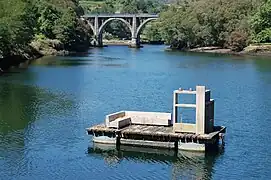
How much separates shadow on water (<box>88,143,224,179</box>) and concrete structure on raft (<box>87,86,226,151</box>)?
0.44 metres

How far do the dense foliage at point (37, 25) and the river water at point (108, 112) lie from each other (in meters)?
7.60

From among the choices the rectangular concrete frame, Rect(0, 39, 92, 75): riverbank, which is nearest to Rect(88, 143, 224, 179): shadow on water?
the rectangular concrete frame

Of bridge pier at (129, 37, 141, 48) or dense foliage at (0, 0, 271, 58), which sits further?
bridge pier at (129, 37, 141, 48)

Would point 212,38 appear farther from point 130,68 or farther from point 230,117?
point 230,117

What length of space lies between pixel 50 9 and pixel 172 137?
367ft

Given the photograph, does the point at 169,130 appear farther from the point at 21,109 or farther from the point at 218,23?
the point at 218,23

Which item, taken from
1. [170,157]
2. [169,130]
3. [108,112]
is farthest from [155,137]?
[108,112]

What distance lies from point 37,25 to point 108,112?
9156cm

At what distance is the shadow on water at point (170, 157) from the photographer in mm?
33938

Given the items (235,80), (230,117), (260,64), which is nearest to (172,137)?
(230,117)

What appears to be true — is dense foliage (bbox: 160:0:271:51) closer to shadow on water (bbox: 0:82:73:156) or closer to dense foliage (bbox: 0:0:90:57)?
dense foliage (bbox: 0:0:90:57)

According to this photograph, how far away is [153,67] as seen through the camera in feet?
330

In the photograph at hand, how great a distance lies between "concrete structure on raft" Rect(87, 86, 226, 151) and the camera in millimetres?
37094

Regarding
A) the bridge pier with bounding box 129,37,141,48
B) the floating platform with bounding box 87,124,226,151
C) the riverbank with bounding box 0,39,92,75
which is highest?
the floating platform with bounding box 87,124,226,151
